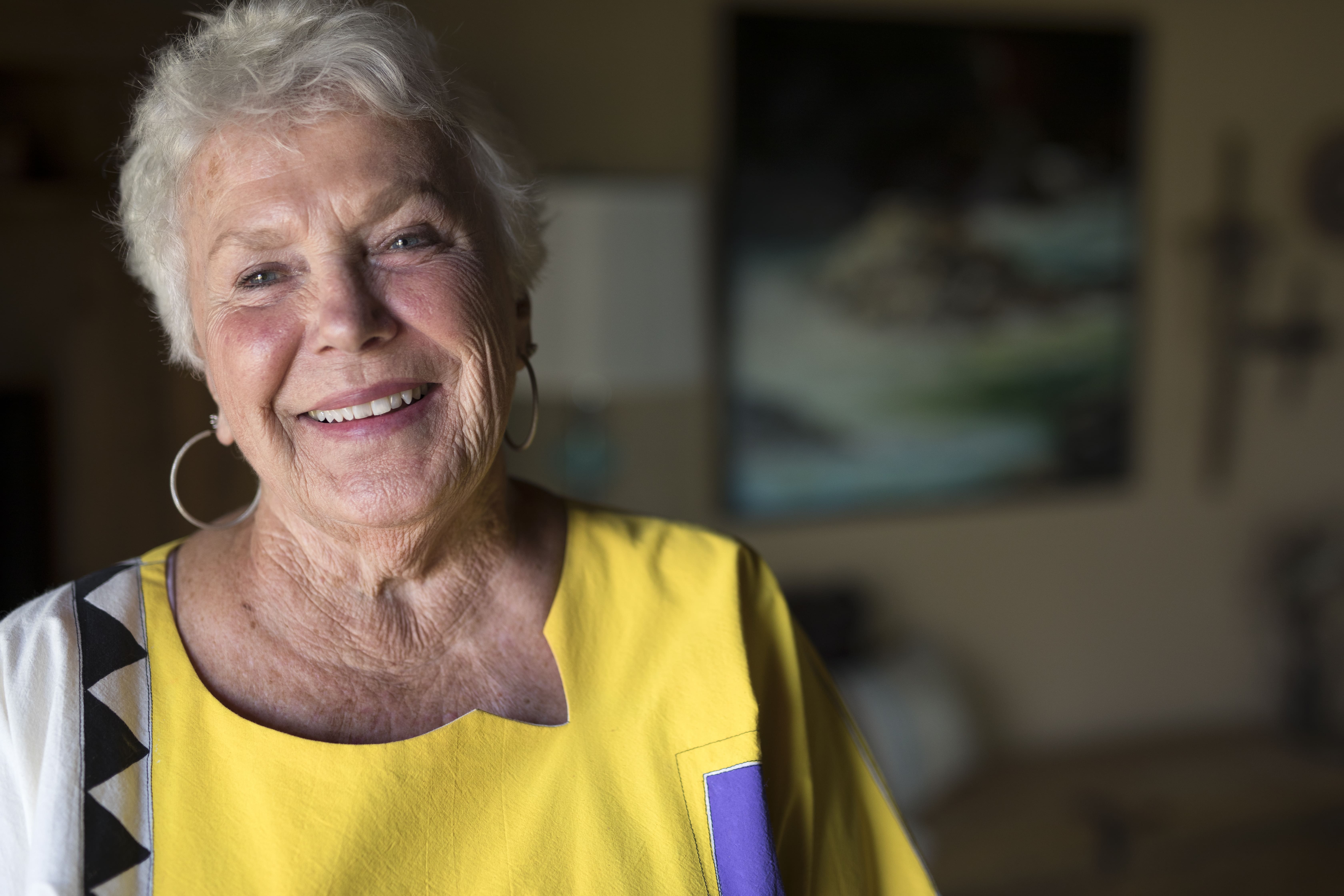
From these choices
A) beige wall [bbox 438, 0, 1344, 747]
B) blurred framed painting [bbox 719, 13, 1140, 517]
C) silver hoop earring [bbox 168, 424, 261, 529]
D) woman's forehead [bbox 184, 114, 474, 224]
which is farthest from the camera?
beige wall [bbox 438, 0, 1344, 747]

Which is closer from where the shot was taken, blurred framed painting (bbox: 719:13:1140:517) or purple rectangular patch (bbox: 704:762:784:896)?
purple rectangular patch (bbox: 704:762:784:896)

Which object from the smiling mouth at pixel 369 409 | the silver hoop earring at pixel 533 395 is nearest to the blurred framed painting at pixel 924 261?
the silver hoop earring at pixel 533 395

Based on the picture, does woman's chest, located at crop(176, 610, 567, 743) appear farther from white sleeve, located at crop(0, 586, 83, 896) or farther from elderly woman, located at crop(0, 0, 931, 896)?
white sleeve, located at crop(0, 586, 83, 896)

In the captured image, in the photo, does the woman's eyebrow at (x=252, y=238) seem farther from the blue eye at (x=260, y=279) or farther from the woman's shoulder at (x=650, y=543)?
the woman's shoulder at (x=650, y=543)

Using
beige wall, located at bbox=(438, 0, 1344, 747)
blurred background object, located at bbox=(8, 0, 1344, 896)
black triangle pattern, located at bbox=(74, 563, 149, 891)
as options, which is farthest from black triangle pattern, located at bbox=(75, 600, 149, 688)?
beige wall, located at bbox=(438, 0, 1344, 747)

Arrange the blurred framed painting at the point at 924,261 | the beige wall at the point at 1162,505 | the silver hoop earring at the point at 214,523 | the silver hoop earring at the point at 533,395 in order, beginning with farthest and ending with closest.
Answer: the beige wall at the point at 1162,505
the blurred framed painting at the point at 924,261
the silver hoop earring at the point at 533,395
the silver hoop earring at the point at 214,523

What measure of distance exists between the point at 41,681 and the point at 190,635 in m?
0.12

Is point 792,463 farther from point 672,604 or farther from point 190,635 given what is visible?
point 190,635

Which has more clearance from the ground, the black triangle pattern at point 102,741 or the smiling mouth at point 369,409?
the smiling mouth at point 369,409

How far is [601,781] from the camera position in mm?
887

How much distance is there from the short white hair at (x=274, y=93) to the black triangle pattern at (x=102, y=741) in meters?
0.28

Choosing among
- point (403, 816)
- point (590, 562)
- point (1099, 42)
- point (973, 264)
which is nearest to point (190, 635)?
point (403, 816)

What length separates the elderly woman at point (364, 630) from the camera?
80 cm

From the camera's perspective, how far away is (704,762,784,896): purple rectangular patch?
88 centimetres
